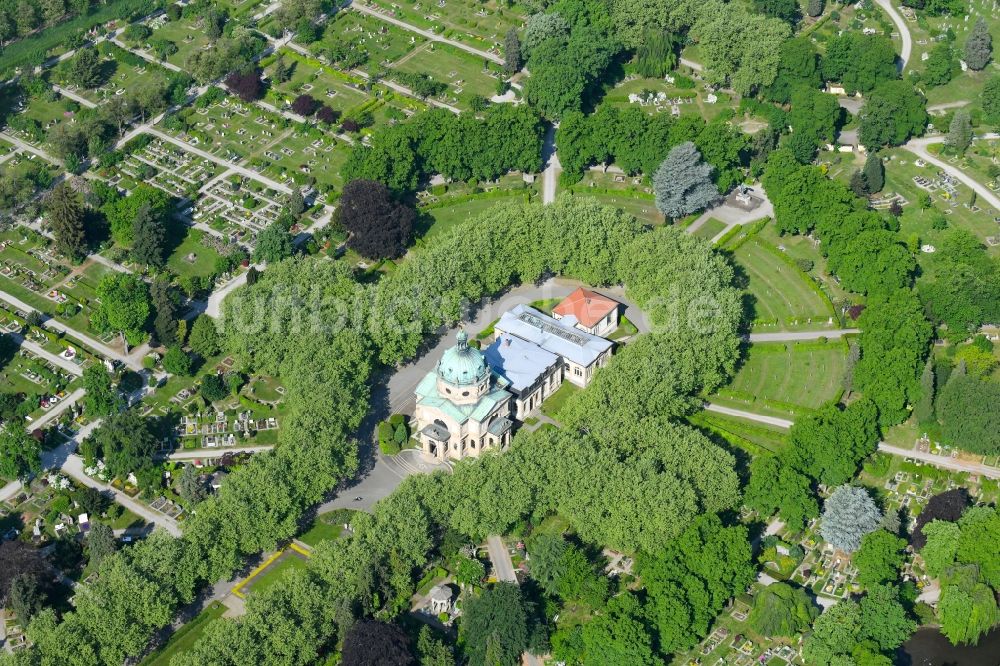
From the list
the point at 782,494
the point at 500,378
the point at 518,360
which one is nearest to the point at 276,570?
the point at 500,378

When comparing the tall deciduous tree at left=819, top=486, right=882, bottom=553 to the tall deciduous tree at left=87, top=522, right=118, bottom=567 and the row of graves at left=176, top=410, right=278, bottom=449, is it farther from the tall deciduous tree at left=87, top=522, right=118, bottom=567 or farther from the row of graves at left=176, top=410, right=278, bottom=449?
the tall deciduous tree at left=87, top=522, right=118, bottom=567

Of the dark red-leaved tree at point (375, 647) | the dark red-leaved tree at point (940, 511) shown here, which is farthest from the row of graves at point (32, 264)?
the dark red-leaved tree at point (940, 511)

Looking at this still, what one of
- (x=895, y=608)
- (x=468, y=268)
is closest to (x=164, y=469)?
(x=468, y=268)

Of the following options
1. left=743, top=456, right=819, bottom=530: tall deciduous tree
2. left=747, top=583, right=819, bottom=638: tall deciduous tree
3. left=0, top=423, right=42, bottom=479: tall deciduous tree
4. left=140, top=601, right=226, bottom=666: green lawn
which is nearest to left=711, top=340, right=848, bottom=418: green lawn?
left=743, top=456, right=819, bottom=530: tall deciduous tree

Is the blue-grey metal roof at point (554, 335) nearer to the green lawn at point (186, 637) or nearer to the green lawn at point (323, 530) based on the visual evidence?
the green lawn at point (323, 530)

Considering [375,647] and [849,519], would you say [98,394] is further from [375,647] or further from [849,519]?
[849,519]

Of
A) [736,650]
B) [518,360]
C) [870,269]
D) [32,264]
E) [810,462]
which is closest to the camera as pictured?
[736,650]
